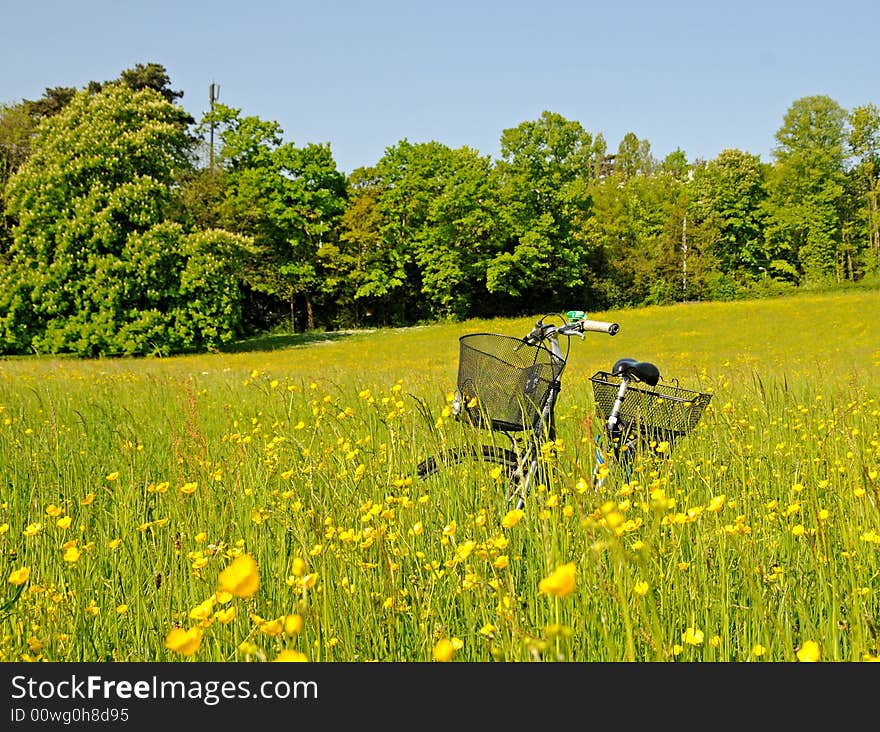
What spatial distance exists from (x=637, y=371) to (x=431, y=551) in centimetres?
157

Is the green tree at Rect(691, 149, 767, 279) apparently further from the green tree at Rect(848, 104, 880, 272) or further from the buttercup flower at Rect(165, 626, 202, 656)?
the buttercup flower at Rect(165, 626, 202, 656)

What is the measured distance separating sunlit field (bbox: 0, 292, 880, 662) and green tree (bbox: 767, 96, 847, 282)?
161ft

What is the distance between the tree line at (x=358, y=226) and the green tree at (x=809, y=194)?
14cm

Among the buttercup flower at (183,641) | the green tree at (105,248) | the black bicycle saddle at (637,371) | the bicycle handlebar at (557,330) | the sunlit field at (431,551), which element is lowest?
the sunlit field at (431,551)

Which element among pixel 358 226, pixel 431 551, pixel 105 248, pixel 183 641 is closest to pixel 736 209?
pixel 358 226

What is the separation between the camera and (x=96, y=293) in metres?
28.8

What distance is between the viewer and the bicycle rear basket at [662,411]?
354 centimetres

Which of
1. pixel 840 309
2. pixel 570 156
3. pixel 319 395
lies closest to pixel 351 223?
pixel 570 156

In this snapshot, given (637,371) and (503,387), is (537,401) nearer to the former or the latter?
(503,387)

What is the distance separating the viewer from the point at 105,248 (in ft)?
97.2

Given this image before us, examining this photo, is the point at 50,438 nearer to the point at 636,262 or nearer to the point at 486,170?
the point at 486,170

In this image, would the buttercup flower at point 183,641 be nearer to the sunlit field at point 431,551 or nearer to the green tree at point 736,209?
the sunlit field at point 431,551

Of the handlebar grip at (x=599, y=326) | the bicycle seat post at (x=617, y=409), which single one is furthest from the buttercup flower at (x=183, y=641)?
the bicycle seat post at (x=617, y=409)
